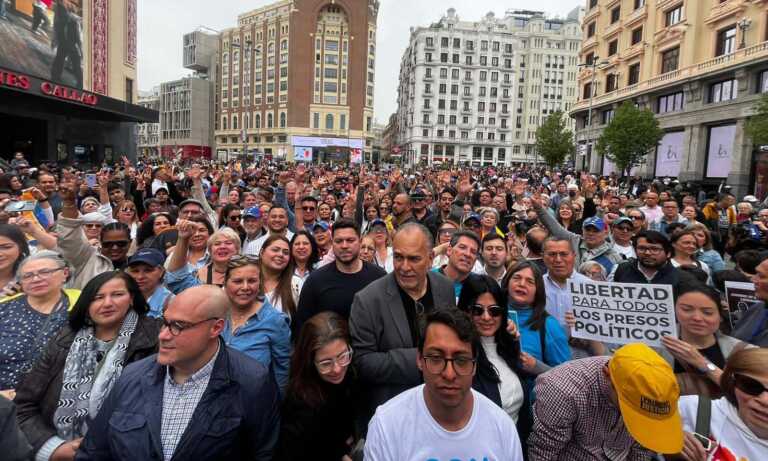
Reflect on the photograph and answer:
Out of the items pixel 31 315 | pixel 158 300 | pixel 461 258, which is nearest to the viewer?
pixel 31 315

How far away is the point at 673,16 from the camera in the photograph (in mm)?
33812

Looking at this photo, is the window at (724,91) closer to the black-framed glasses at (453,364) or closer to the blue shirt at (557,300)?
the blue shirt at (557,300)

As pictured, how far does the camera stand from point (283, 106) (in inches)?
3108

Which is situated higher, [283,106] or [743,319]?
[283,106]

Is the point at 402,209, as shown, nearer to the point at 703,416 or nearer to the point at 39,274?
the point at 39,274

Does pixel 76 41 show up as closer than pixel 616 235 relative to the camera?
No

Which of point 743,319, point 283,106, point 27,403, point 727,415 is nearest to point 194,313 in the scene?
point 27,403

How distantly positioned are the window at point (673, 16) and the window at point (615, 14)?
6.30 metres

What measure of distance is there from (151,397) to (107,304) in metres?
0.77

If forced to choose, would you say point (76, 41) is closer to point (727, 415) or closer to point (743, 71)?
point (727, 415)

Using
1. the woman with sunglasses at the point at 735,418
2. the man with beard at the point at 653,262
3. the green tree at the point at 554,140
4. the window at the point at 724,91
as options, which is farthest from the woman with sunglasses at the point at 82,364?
the green tree at the point at 554,140

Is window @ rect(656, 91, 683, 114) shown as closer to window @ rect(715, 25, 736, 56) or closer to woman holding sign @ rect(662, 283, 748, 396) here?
window @ rect(715, 25, 736, 56)

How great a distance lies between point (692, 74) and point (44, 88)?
129ft

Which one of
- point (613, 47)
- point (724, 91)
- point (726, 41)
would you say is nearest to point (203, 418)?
point (724, 91)
